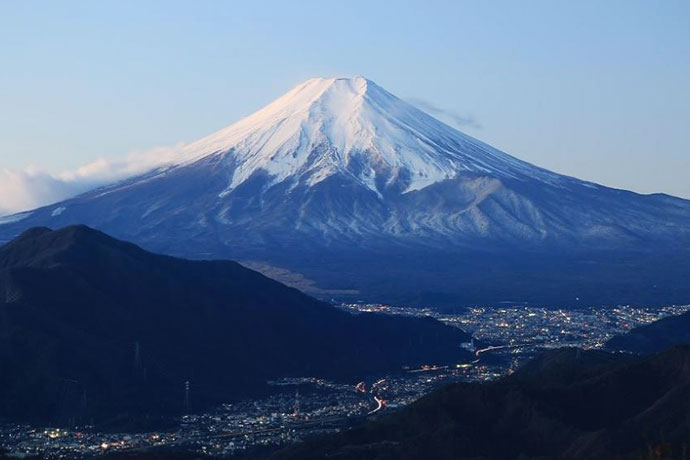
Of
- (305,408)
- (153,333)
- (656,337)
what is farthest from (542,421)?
(656,337)

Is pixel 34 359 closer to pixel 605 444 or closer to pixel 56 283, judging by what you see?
pixel 56 283

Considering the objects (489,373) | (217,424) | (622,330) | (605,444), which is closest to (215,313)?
(489,373)

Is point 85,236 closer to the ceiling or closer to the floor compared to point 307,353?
closer to the ceiling

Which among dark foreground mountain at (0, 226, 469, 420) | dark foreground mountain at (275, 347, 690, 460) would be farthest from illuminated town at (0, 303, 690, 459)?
dark foreground mountain at (275, 347, 690, 460)

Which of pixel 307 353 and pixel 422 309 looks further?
pixel 422 309

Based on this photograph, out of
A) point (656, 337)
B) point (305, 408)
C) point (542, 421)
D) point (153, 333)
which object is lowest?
point (305, 408)

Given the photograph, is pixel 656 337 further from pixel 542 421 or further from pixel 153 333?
pixel 542 421

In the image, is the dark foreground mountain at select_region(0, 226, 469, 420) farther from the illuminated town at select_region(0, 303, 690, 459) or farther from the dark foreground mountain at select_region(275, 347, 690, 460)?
the dark foreground mountain at select_region(275, 347, 690, 460)
